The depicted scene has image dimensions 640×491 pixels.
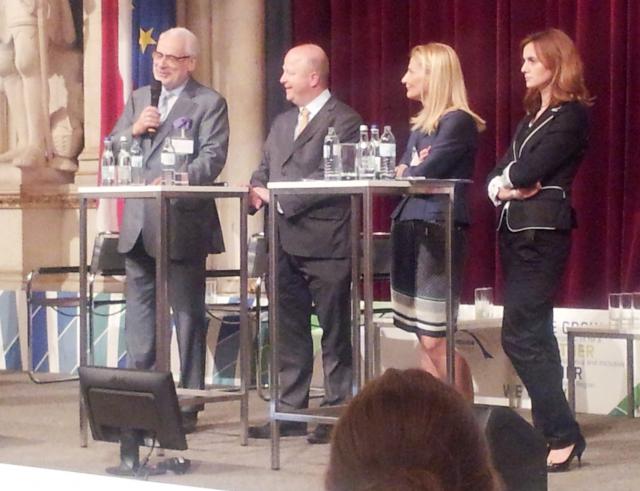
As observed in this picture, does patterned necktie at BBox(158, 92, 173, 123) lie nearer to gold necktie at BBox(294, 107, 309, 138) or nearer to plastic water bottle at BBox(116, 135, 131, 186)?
plastic water bottle at BBox(116, 135, 131, 186)

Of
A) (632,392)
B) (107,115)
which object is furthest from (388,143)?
(107,115)

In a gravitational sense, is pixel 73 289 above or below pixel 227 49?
below

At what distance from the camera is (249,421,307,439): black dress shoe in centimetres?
441

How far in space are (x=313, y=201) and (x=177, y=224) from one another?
1.87 ft

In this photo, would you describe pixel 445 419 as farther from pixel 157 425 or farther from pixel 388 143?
pixel 388 143

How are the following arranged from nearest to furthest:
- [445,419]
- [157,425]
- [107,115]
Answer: [445,419]
[157,425]
[107,115]

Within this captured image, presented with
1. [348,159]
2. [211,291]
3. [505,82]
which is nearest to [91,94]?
[211,291]

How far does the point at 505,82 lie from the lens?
227 inches

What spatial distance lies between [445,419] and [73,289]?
5803mm

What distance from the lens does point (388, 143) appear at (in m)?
3.83

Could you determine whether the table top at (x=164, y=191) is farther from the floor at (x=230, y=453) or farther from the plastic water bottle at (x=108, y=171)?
the floor at (x=230, y=453)

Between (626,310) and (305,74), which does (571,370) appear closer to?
(626,310)

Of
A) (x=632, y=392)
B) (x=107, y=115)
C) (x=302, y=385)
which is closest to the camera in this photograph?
(x=302, y=385)

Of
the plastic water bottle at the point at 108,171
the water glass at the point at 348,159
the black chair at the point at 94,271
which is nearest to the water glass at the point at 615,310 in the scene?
the water glass at the point at 348,159
